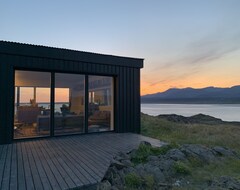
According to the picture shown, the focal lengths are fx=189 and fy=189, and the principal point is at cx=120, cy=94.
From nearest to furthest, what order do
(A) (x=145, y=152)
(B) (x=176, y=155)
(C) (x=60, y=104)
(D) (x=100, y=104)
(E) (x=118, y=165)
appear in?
(E) (x=118, y=165)
(B) (x=176, y=155)
(A) (x=145, y=152)
(C) (x=60, y=104)
(D) (x=100, y=104)

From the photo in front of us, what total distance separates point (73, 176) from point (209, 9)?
900cm

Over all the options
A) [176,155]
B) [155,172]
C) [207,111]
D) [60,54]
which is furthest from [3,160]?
[207,111]

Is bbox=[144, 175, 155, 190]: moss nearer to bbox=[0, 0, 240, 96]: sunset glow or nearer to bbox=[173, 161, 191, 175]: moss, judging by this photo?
bbox=[173, 161, 191, 175]: moss

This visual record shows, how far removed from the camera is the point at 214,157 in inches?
168

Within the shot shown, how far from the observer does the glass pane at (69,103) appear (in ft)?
19.8

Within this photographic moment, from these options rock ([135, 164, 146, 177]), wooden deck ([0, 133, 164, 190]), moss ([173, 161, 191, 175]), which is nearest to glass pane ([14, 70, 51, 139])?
wooden deck ([0, 133, 164, 190])

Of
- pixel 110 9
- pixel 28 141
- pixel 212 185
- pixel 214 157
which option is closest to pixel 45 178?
pixel 212 185

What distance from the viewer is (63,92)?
607cm

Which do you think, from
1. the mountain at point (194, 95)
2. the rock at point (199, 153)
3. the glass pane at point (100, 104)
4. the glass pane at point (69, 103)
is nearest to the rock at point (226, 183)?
the rock at point (199, 153)

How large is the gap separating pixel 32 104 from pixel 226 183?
525 cm

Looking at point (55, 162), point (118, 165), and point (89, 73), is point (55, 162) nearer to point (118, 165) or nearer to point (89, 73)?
point (118, 165)

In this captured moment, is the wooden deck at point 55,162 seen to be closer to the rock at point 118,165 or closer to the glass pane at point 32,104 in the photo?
the rock at point 118,165

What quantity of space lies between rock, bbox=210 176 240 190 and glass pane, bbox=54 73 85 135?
14.5 feet

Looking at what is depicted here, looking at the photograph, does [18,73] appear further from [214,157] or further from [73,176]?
[214,157]
